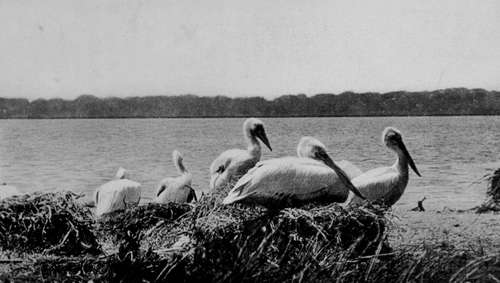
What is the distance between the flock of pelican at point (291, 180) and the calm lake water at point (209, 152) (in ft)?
15.8

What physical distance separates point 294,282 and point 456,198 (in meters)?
10.0

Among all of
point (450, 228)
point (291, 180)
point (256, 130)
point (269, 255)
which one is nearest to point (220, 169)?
point (256, 130)

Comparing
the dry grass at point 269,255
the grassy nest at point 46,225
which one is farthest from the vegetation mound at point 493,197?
the grassy nest at point 46,225

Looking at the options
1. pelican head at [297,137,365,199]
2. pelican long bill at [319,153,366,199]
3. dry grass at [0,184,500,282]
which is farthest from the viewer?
pelican head at [297,137,365,199]

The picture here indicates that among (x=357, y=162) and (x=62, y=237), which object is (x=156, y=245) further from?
(x=357, y=162)

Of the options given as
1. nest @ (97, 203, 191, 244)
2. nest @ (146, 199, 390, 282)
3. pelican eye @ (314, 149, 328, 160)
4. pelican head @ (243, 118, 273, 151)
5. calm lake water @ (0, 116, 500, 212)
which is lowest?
calm lake water @ (0, 116, 500, 212)

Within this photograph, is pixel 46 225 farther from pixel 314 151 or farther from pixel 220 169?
pixel 220 169

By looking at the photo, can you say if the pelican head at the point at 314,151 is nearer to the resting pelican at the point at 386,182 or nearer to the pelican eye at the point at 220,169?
the resting pelican at the point at 386,182

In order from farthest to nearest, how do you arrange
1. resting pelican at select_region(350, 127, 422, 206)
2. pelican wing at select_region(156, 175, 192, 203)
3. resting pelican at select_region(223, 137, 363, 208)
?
pelican wing at select_region(156, 175, 192, 203) < resting pelican at select_region(350, 127, 422, 206) < resting pelican at select_region(223, 137, 363, 208)

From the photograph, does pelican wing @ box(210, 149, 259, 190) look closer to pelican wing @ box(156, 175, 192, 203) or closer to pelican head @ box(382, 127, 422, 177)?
pelican wing @ box(156, 175, 192, 203)

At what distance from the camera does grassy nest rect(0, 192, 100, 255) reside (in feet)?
19.9

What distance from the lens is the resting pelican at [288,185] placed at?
537cm

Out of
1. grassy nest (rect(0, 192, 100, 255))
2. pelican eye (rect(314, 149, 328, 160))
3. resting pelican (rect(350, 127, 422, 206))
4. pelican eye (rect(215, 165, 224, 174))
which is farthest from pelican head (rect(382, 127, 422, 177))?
grassy nest (rect(0, 192, 100, 255))

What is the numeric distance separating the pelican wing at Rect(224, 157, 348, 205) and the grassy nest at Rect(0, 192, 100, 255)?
1.63 metres
